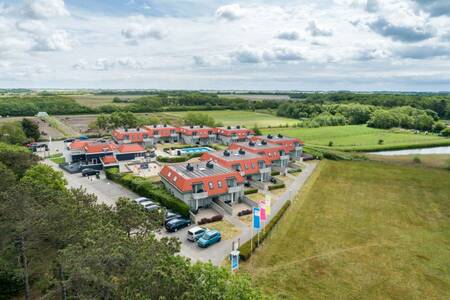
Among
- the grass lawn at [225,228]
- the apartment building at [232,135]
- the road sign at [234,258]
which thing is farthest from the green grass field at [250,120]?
the road sign at [234,258]

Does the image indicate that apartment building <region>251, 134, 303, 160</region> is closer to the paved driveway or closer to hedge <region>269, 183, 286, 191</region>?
hedge <region>269, 183, 286, 191</region>

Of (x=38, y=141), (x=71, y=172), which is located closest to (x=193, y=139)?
(x=71, y=172)

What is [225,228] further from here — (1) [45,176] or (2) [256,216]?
(1) [45,176]

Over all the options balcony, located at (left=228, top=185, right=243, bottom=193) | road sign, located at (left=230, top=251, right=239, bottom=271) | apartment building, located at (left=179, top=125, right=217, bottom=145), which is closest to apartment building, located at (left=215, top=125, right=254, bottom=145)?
apartment building, located at (left=179, top=125, right=217, bottom=145)

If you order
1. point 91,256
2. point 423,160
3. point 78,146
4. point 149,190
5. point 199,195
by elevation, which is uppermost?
point 91,256

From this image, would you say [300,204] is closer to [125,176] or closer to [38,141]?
[125,176]

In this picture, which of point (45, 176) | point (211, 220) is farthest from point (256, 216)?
point (45, 176)

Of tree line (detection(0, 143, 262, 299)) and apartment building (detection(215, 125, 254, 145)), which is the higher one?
tree line (detection(0, 143, 262, 299))
